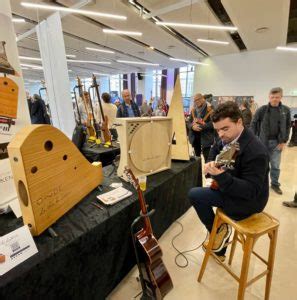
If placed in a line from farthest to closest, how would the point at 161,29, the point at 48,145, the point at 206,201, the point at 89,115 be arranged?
1. the point at 161,29
2. the point at 89,115
3. the point at 206,201
4. the point at 48,145

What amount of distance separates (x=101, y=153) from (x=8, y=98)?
1.36 metres

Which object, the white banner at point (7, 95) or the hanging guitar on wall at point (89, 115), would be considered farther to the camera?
the hanging guitar on wall at point (89, 115)

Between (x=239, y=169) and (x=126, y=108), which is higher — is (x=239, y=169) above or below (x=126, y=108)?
below

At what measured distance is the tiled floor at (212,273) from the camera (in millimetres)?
1339

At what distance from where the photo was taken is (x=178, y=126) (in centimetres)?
209

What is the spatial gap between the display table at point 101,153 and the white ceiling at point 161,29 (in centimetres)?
329

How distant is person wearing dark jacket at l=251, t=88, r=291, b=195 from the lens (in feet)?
8.65

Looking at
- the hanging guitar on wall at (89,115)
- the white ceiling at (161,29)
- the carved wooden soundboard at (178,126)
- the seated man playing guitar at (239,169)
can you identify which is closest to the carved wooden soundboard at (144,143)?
the carved wooden soundboard at (178,126)

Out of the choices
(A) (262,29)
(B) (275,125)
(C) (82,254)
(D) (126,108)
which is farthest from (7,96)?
(A) (262,29)

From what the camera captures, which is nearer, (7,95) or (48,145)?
(48,145)

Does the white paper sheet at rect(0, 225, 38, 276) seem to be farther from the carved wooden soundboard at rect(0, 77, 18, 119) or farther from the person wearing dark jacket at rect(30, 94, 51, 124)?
the person wearing dark jacket at rect(30, 94, 51, 124)

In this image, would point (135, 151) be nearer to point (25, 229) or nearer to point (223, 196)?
point (223, 196)

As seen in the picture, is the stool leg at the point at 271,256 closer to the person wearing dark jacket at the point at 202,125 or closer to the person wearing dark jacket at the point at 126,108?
the person wearing dark jacket at the point at 202,125

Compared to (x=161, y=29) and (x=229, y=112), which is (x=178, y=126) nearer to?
(x=229, y=112)
